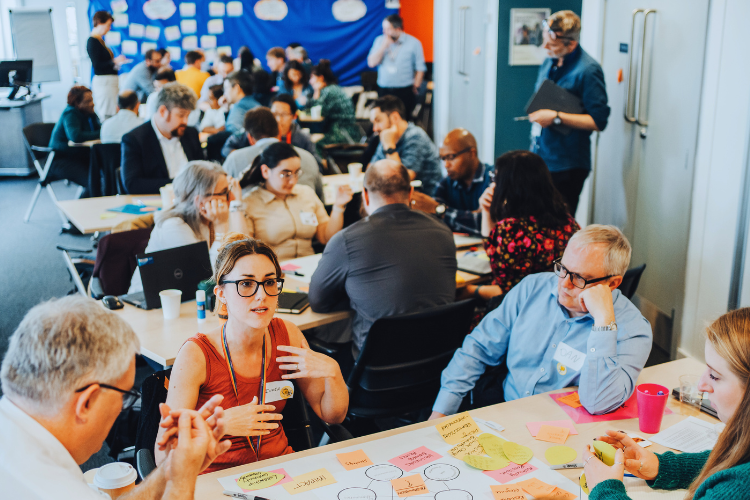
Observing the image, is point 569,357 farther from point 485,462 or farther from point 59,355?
point 59,355

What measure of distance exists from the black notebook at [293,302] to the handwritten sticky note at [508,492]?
4.70 feet

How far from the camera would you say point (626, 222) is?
4.54 m

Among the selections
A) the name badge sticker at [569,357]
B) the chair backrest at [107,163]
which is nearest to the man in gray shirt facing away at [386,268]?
the name badge sticker at [569,357]

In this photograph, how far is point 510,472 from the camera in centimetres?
165

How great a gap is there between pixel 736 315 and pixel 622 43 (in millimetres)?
3509

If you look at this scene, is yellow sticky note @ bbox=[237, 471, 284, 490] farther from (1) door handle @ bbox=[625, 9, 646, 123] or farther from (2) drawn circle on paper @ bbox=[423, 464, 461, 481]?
(1) door handle @ bbox=[625, 9, 646, 123]

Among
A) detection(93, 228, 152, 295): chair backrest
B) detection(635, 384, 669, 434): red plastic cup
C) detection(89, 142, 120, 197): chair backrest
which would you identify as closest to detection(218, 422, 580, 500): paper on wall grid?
detection(635, 384, 669, 434): red plastic cup

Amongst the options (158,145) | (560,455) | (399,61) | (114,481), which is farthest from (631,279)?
(399,61)

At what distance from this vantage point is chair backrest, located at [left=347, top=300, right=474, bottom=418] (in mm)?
2463

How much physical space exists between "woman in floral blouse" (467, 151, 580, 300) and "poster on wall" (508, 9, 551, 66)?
3401 millimetres

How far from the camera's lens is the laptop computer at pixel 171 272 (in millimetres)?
2734

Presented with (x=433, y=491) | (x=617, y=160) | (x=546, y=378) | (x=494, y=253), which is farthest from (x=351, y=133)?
(x=433, y=491)

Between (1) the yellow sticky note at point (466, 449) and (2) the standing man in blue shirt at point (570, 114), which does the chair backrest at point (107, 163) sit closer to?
(2) the standing man in blue shirt at point (570, 114)

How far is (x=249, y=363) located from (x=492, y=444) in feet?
2.48
